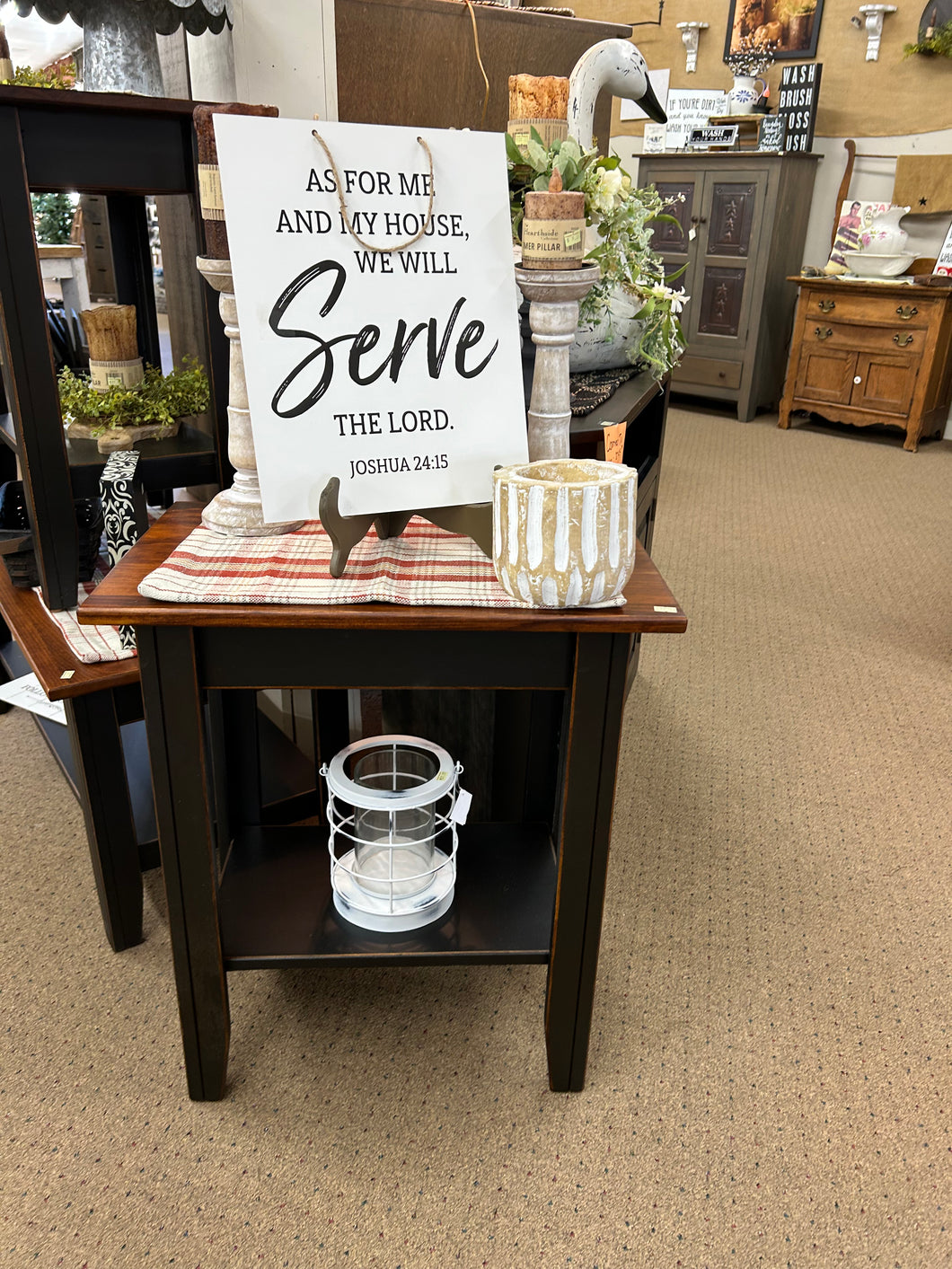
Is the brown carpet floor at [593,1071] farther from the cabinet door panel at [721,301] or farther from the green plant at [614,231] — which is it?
the cabinet door panel at [721,301]

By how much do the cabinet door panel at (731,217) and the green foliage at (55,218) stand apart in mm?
3585

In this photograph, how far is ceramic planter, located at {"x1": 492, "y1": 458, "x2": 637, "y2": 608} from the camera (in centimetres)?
92

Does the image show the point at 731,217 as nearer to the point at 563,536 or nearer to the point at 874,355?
the point at 874,355

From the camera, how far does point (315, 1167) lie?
117cm

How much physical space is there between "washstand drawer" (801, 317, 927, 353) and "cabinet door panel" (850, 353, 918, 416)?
0.04m

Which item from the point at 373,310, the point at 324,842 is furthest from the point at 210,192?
the point at 324,842

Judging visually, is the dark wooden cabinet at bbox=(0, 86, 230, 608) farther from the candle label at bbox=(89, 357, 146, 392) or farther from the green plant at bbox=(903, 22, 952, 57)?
the green plant at bbox=(903, 22, 952, 57)

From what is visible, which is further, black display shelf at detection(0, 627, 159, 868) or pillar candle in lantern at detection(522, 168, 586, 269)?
black display shelf at detection(0, 627, 159, 868)

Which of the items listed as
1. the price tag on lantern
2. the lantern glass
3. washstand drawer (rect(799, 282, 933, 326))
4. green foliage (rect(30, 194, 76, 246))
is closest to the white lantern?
the lantern glass

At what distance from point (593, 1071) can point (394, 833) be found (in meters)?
0.44

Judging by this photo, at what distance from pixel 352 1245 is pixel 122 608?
0.76 m

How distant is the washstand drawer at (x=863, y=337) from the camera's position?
433cm

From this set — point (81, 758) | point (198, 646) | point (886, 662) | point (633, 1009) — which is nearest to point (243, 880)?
point (81, 758)

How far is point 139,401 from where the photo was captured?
1.59 meters
